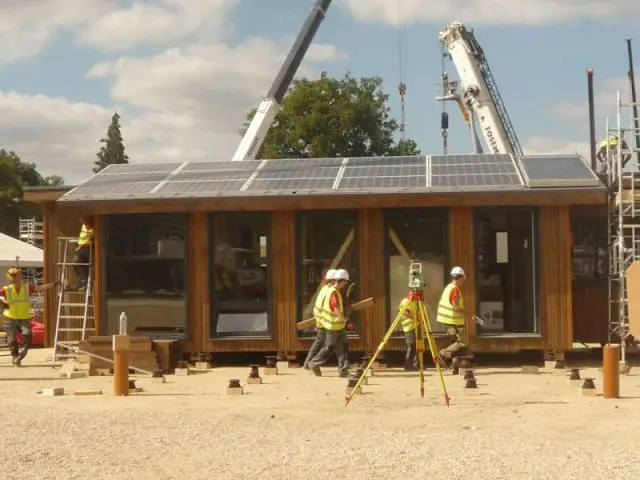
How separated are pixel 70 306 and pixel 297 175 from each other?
15.7 ft

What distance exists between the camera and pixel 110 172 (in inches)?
787

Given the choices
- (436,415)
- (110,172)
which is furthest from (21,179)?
(436,415)

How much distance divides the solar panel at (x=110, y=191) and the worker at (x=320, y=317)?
12.1ft

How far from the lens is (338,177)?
17.9 metres

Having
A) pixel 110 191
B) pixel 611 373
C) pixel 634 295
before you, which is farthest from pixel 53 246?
pixel 634 295

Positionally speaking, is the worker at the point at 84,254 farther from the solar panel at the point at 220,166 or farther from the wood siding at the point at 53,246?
Answer: the solar panel at the point at 220,166

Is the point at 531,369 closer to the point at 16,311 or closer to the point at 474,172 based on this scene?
the point at 474,172

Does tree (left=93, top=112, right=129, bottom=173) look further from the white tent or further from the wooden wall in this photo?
the wooden wall

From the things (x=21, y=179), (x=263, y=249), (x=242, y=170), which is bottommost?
(x=263, y=249)

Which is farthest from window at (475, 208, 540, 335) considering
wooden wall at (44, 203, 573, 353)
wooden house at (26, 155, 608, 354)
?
wooden wall at (44, 203, 573, 353)

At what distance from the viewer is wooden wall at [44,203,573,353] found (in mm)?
16750

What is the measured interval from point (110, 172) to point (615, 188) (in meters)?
9.60

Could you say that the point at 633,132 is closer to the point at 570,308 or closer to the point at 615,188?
the point at 615,188

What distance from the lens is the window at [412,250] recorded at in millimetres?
17078
